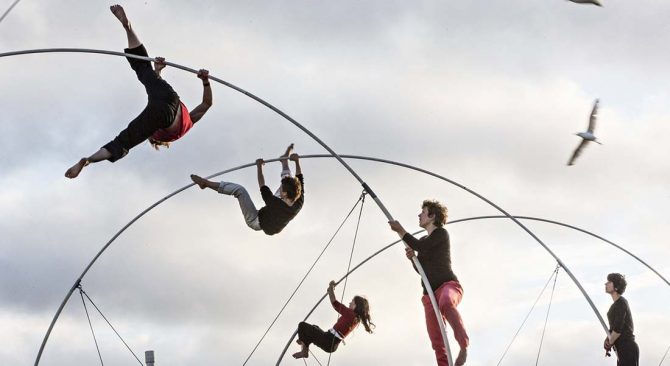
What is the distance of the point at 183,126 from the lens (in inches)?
841

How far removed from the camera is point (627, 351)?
2311cm

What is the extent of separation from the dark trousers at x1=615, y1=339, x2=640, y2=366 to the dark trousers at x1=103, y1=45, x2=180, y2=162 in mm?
6820

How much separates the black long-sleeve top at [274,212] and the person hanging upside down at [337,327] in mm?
2178

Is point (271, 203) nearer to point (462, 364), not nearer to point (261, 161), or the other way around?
point (261, 161)

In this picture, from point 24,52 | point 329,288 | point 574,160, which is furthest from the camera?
point 574,160

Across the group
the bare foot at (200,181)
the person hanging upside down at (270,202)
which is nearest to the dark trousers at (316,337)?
the person hanging upside down at (270,202)

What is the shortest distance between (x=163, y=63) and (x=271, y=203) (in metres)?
2.53

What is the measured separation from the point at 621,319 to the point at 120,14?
775 centimetres

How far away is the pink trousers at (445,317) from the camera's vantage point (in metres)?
20.8

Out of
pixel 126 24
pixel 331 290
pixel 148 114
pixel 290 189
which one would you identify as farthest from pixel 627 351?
pixel 126 24

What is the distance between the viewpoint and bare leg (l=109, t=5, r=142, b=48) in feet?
68.0

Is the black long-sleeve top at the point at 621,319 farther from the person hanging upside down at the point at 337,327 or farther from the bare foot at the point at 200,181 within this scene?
the bare foot at the point at 200,181

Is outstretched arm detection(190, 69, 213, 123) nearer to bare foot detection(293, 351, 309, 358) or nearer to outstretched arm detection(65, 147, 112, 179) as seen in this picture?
outstretched arm detection(65, 147, 112, 179)

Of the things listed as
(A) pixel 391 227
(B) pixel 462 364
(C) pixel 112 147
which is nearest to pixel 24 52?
(C) pixel 112 147
